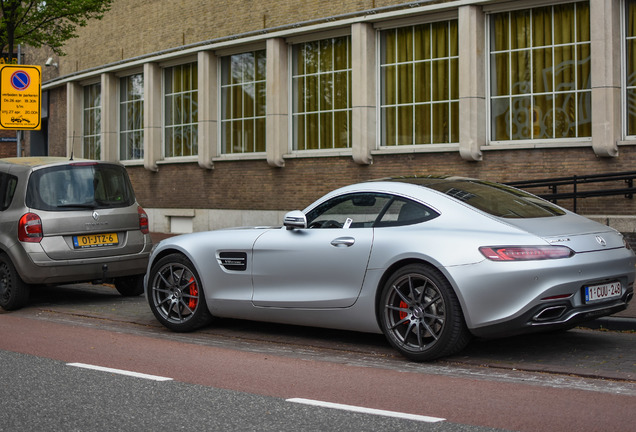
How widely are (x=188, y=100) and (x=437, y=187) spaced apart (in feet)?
56.6

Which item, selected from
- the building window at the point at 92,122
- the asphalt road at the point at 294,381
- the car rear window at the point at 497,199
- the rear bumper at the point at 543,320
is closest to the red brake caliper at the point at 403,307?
the asphalt road at the point at 294,381

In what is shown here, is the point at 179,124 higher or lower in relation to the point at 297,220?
higher

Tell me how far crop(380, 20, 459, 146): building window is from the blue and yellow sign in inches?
274

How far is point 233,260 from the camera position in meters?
8.21

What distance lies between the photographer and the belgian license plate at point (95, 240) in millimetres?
10492

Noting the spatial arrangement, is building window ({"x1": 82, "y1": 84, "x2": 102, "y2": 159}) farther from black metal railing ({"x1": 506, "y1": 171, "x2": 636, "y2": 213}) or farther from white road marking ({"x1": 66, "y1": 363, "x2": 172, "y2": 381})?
white road marking ({"x1": 66, "y1": 363, "x2": 172, "y2": 381})

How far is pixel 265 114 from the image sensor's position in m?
21.3

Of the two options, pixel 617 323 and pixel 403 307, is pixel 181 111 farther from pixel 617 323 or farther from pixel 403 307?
pixel 403 307

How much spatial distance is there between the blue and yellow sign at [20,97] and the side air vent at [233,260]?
10.8 m

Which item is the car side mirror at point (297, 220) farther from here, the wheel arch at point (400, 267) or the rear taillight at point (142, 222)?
the rear taillight at point (142, 222)

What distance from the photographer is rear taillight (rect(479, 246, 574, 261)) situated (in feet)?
21.1

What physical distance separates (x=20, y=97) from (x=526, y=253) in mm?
13847

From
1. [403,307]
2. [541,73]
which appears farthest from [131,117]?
[403,307]

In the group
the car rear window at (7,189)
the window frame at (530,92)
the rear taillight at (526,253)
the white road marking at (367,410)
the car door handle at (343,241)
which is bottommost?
the white road marking at (367,410)
